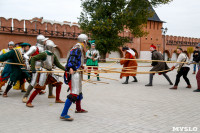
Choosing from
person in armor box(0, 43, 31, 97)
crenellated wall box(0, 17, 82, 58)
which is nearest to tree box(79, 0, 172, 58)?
crenellated wall box(0, 17, 82, 58)

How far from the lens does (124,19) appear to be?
29.3 metres

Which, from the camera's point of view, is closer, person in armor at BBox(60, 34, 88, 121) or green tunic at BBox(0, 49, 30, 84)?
person in armor at BBox(60, 34, 88, 121)

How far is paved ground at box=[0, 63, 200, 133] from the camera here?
15.3ft

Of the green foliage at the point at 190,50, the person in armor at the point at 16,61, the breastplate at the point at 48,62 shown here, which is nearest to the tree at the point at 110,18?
the person in armor at the point at 16,61

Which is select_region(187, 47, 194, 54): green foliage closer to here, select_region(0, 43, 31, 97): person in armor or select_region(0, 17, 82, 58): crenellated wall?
select_region(0, 17, 82, 58): crenellated wall

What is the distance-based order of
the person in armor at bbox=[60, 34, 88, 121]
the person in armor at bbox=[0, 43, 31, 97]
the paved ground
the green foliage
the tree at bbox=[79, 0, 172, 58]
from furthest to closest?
the green foliage, the tree at bbox=[79, 0, 172, 58], the person in armor at bbox=[0, 43, 31, 97], the person in armor at bbox=[60, 34, 88, 121], the paved ground

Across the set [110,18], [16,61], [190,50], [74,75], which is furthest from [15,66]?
[190,50]

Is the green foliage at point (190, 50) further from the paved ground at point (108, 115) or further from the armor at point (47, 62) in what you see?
the armor at point (47, 62)

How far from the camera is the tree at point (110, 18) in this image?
96.6 feet

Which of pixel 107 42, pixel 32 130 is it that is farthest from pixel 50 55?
pixel 107 42

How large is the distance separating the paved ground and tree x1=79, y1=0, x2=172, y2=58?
71.9 ft

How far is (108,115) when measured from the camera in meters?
5.66

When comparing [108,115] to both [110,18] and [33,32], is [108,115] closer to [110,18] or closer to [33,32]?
[110,18]

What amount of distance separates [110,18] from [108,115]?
1021 inches
